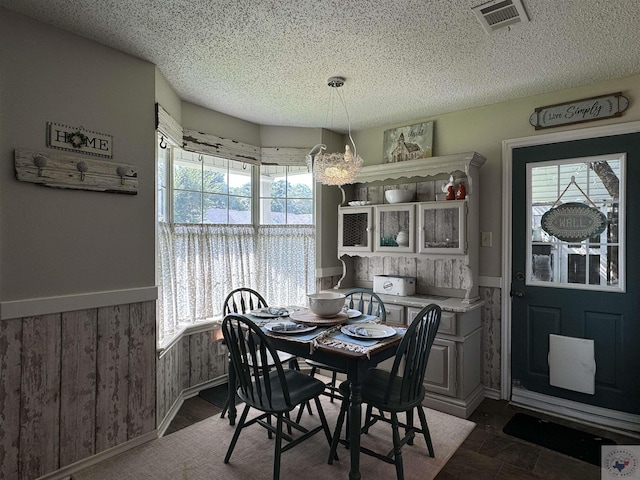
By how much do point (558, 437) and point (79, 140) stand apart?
353 cm

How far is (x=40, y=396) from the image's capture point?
1913 mm

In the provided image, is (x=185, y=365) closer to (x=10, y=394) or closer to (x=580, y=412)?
(x=10, y=394)

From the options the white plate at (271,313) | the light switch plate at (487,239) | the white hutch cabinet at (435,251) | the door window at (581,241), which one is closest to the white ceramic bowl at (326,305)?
the white plate at (271,313)

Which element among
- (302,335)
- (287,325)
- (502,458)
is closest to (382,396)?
(302,335)

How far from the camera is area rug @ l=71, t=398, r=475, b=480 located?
202cm

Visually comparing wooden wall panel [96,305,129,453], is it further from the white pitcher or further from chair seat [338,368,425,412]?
the white pitcher

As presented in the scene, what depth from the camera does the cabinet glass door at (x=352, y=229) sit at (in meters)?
3.54

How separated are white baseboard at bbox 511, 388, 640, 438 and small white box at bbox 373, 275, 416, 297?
114 cm

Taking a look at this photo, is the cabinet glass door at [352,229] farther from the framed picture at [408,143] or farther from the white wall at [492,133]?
the white wall at [492,133]

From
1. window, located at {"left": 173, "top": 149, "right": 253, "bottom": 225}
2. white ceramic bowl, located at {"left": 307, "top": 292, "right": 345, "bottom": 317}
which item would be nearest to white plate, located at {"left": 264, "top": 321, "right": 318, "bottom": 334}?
white ceramic bowl, located at {"left": 307, "top": 292, "right": 345, "bottom": 317}

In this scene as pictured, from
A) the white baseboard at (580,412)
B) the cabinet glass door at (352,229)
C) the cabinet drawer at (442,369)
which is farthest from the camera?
the cabinet glass door at (352,229)

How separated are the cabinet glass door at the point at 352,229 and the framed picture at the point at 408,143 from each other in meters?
0.62

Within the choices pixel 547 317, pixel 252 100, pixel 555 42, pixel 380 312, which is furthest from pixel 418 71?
pixel 547 317

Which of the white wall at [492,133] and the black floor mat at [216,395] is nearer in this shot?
the white wall at [492,133]
